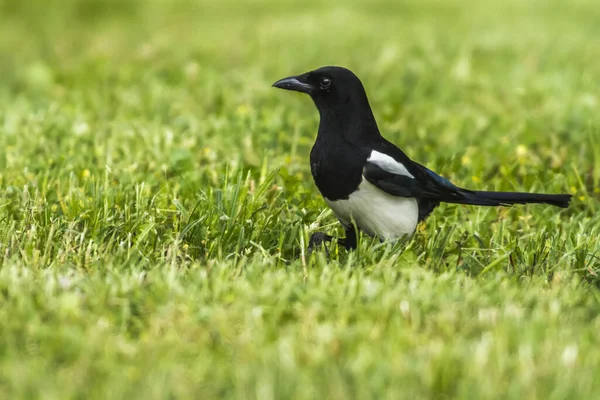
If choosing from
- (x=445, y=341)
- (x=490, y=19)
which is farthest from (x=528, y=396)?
(x=490, y=19)

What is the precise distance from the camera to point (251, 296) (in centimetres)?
309

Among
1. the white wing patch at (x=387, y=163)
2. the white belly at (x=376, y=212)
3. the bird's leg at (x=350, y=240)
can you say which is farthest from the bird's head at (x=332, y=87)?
the bird's leg at (x=350, y=240)

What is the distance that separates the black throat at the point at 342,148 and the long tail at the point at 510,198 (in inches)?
21.2

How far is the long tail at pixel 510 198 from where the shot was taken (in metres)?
4.29

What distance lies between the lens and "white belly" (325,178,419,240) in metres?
3.96

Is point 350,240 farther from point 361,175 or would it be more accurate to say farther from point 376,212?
point 361,175

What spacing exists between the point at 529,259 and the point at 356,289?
3.66ft

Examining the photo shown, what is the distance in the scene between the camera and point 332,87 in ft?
13.6

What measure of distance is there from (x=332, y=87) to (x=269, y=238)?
725mm

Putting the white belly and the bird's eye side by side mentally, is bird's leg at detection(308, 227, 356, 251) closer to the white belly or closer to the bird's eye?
the white belly

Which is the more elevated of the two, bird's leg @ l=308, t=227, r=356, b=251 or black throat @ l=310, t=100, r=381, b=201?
black throat @ l=310, t=100, r=381, b=201

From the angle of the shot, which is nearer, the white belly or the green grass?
the green grass

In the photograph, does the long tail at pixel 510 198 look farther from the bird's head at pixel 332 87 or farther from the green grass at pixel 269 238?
the bird's head at pixel 332 87

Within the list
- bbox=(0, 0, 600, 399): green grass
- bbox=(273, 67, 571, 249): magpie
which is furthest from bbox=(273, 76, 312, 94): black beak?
bbox=(0, 0, 600, 399): green grass
